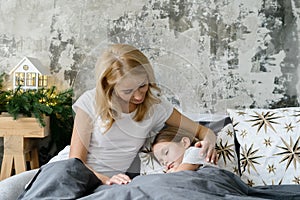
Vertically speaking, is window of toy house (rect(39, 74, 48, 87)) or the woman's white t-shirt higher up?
window of toy house (rect(39, 74, 48, 87))

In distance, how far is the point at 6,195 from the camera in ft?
5.26

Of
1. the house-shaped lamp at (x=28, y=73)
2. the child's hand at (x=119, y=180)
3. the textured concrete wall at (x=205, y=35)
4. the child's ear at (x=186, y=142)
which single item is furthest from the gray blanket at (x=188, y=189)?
the house-shaped lamp at (x=28, y=73)

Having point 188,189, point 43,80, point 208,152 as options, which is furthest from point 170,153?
point 43,80

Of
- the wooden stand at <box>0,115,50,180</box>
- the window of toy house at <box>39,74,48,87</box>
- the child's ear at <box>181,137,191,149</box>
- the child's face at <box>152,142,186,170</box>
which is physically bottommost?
the wooden stand at <box>0,115,50,180</box>

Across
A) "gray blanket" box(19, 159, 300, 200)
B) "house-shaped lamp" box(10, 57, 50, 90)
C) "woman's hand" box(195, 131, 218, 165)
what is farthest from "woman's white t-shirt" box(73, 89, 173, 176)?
"house-shaped lamp" box(10, 57, 50, 90)

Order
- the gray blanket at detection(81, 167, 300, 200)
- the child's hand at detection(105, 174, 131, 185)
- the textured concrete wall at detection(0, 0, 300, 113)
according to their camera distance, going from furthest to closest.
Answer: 1. the textured concrete wall at detection(0, 0, 300, 113)
2. the child's hand at detection(105, 174, 131, 185)
3. the gray blanket at detection(81, 167, 300, 200)

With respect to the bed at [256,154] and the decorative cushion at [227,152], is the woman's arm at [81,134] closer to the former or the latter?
the bed at [256,154]

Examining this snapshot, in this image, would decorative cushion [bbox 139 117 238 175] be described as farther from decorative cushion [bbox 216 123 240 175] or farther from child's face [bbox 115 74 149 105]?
child's face [bbox 115 74 149 105]

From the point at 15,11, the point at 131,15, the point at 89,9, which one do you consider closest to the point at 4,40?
the point at 15,11

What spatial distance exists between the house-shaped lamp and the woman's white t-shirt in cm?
74

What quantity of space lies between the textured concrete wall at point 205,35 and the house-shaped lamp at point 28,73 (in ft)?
0.38

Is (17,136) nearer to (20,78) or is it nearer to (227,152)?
(20,78)

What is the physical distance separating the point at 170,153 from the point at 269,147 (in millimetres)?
499

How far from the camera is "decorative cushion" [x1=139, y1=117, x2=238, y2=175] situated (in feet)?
6.93
